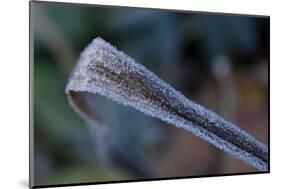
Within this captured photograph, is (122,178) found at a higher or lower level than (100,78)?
lower

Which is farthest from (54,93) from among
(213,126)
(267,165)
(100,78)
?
(267,165)

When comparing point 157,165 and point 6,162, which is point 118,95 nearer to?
point 157,165

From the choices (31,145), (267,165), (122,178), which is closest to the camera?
(31,145)
